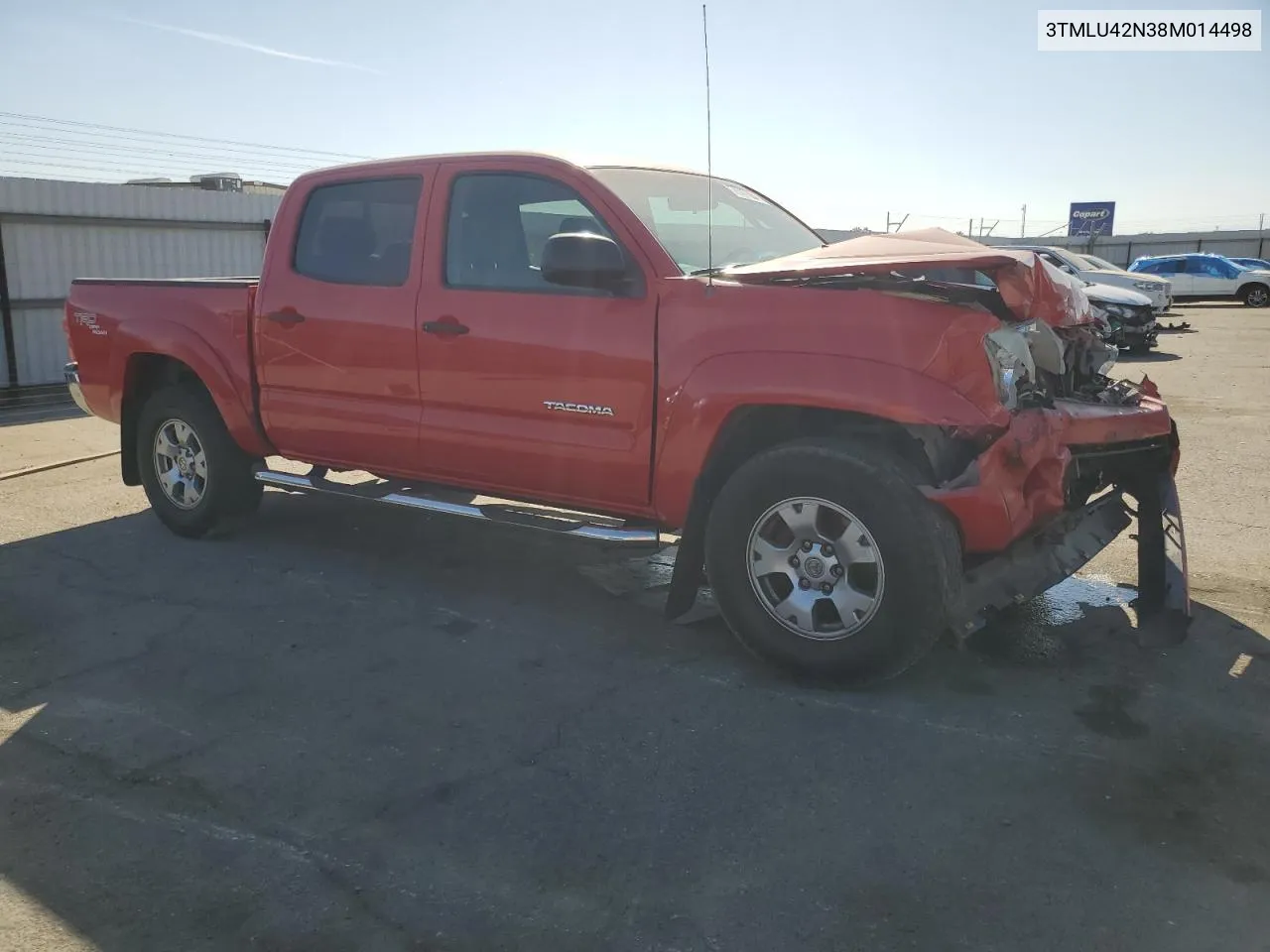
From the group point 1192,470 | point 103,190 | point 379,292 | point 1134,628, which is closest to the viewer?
point 1134,628

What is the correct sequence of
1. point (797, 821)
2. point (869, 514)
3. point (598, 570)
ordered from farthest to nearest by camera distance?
point (598, 570) → point (869, 514) → point (797, 821)

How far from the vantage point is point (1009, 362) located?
3.75m

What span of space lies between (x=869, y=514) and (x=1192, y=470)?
4934mm

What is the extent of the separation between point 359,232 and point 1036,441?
348 cm

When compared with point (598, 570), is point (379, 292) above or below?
above

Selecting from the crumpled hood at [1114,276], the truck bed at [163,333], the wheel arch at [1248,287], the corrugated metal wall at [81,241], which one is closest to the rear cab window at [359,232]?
the truck bed at [163,333]

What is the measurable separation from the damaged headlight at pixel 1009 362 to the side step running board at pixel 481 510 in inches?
58.0

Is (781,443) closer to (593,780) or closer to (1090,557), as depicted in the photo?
(1090,557)

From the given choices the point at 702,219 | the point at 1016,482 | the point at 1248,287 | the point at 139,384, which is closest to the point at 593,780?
the point at 1016,482

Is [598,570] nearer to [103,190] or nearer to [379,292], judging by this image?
[379,292]

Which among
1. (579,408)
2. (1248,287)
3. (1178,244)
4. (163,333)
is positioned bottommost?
(579,408)

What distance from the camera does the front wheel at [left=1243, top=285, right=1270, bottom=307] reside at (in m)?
29.0

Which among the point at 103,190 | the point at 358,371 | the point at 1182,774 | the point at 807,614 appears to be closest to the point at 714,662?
the point at 807,614

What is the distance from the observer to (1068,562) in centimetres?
407
